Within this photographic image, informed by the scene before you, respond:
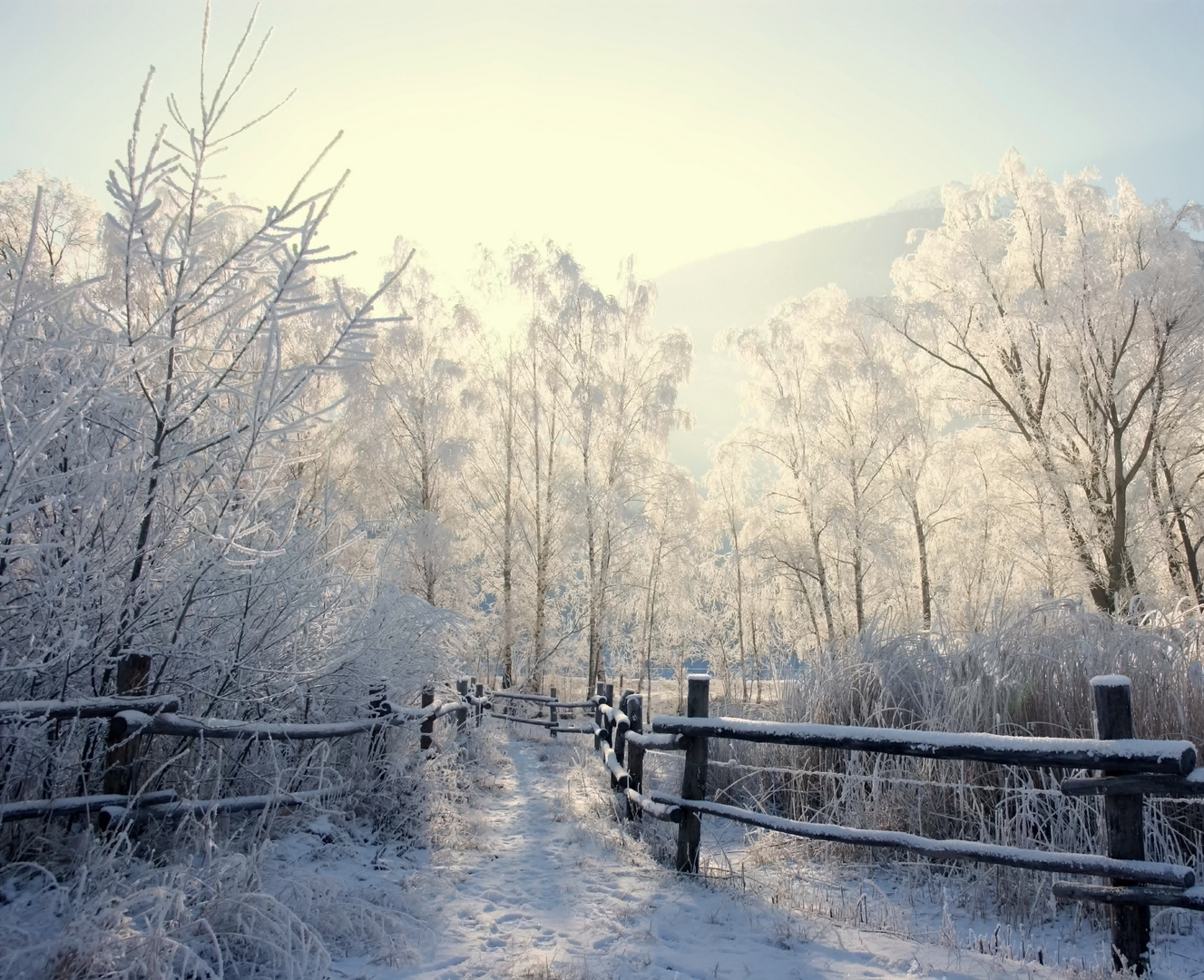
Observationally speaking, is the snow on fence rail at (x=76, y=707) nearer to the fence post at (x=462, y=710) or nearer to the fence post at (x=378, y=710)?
the fence post at (x=378, y=710)

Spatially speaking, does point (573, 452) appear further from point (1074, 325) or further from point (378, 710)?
point (378, 710)

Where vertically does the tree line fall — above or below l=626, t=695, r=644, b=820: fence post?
above

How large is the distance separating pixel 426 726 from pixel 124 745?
442 centimetres

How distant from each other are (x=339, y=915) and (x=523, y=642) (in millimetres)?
17377

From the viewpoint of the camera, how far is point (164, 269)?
313 centimetres

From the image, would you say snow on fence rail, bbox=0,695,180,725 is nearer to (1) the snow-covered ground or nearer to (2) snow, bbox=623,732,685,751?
(1) the snow-covered ground

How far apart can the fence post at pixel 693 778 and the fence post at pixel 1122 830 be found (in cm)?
193

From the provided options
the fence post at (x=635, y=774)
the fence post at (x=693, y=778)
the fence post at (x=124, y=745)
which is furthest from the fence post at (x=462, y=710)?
the fence post at (x=124, y=745)

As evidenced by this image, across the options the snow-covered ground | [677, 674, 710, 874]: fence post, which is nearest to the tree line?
the snow-covered ground

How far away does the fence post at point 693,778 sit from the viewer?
4234 millimetres

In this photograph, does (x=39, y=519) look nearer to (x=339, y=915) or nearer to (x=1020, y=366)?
(x=339, y=915)

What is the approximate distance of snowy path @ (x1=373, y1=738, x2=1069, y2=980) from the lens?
2.85m

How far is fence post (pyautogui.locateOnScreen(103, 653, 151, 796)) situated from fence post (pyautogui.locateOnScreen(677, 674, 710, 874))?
2894 mm

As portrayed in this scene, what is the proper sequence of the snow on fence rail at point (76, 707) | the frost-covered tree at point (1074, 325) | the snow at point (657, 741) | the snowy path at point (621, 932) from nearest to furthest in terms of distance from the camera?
the snow on fence rail at point (76, 707)
the snowy path at point (621, 932)
the snow at point (657, 741)
the frost-covered tree at point (1074, 325)
